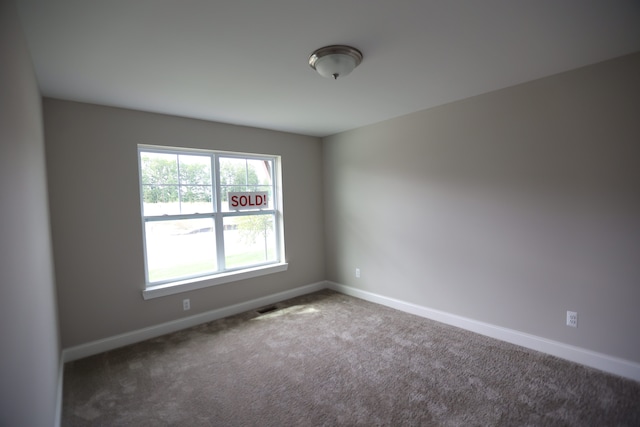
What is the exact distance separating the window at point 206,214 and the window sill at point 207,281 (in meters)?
0.03

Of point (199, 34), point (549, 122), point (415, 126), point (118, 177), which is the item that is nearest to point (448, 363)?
point (549, 122)

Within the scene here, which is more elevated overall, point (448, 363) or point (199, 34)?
point (199, 34)

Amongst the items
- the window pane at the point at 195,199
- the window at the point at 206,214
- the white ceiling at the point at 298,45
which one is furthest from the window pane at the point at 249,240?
the white ceiling at the point at 298,45

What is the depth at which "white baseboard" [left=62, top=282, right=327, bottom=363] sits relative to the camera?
276cm

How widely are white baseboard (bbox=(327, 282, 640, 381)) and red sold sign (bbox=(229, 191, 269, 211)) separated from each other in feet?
6.86

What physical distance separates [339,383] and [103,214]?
8.86ft

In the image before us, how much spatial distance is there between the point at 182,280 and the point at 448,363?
9.46 ft

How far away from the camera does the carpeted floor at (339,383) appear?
1938 millimetres

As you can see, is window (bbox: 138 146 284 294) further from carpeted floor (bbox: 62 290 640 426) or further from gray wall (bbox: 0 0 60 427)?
gray wall (bbox: 0 0 60 427)

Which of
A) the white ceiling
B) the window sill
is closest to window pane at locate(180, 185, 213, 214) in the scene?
the window sill

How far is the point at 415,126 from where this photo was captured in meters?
3.45

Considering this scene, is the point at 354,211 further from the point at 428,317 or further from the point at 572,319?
the point at 572,319

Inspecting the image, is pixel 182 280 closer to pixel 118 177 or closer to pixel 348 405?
pixel 118 177

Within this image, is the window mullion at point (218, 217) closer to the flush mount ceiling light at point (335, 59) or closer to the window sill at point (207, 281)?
the window sill at point (207, 281)
